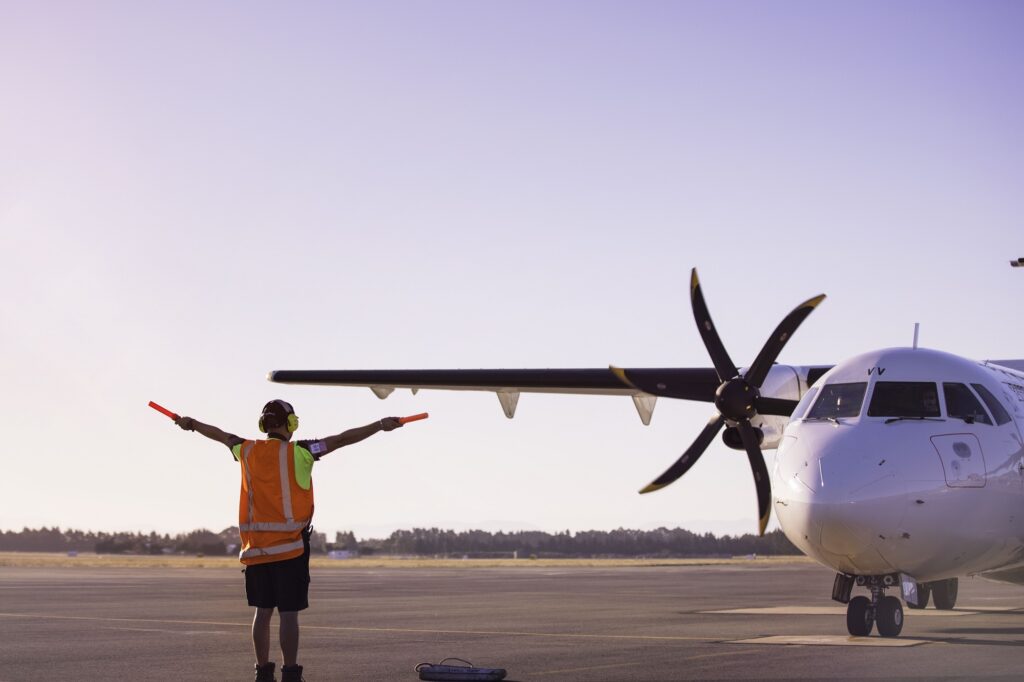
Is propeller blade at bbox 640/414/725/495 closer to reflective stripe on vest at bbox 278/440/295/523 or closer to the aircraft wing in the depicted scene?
the aircraft wing

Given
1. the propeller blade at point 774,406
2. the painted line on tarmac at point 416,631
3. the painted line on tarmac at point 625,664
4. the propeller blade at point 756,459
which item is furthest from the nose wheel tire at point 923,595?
the painted line on tarmac at point 625,664

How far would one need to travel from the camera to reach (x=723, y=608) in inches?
894

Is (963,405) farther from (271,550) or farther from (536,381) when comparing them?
(536,381)

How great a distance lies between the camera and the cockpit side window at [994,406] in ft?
50.2

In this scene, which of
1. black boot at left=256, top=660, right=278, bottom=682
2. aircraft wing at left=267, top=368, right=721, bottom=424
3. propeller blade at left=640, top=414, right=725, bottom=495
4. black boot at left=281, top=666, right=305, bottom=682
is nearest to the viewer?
black boot at left=281, top=666, right=305, bottom=682

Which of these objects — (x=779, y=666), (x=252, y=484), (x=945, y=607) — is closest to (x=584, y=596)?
(x=945, y=607)

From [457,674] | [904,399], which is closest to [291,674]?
[457,674]

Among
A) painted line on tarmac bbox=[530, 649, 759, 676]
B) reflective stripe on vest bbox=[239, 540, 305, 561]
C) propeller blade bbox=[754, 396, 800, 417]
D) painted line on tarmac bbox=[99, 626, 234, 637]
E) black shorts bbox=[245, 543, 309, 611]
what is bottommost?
painted line on tarmac bbox=[530, 649, 759, 676]

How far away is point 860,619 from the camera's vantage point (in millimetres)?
15039

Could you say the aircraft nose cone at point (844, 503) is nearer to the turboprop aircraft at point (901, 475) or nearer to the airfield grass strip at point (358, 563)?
the turboprop aircraft at point (901, 475)

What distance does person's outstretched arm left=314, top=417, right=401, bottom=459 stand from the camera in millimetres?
9695

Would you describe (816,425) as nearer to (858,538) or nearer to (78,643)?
(858,538)

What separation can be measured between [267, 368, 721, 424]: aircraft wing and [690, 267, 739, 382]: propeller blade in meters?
1.21

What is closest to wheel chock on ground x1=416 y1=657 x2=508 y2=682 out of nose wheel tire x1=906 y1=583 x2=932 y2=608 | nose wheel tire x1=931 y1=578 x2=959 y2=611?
nose wheel tire x1=906 y1=583 x2=932 y2=608
